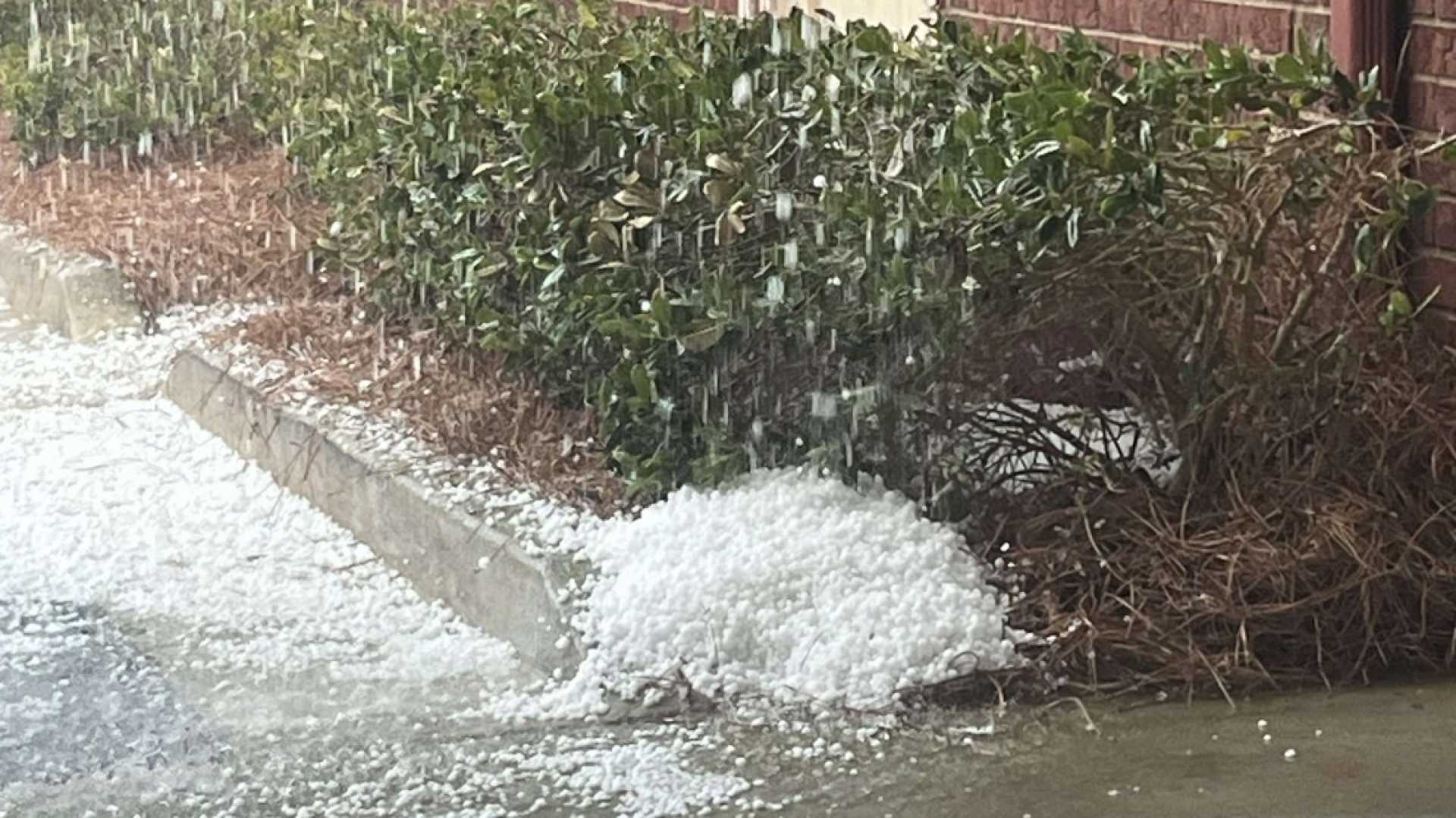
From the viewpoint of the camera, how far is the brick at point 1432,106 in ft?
16.6

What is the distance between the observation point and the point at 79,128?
10922 mm

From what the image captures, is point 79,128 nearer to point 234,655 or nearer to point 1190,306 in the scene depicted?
point 234,655

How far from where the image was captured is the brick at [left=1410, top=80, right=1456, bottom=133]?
5051 millimetres

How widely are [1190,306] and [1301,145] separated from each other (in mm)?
385

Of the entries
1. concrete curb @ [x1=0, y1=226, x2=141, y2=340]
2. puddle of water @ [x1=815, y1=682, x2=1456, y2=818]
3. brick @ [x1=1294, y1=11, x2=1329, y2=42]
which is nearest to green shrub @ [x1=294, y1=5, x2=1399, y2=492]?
brick @ [x1=1294, y1=11, x2=1329, y2=42]

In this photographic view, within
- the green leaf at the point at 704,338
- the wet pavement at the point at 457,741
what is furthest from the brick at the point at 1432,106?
the green leaf at the point at 704,338

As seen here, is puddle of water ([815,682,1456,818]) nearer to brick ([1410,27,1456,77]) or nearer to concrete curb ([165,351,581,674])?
concrete curb ([165,351,581,674])

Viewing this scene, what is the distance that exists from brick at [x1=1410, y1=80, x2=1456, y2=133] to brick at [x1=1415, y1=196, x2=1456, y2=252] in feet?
0.51

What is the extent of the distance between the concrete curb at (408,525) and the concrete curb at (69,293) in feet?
5.16

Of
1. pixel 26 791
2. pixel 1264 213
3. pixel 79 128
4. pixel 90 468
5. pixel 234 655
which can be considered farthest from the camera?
pixel 79 128

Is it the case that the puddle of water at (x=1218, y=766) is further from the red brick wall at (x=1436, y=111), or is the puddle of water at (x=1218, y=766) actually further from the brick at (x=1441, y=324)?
the red brick wall at (x=1436, y=111)

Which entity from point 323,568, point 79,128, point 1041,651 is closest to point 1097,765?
point 1041,651

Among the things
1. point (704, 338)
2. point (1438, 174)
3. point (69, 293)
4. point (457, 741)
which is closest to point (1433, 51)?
point (1438, 174)

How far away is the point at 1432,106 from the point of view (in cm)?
510
